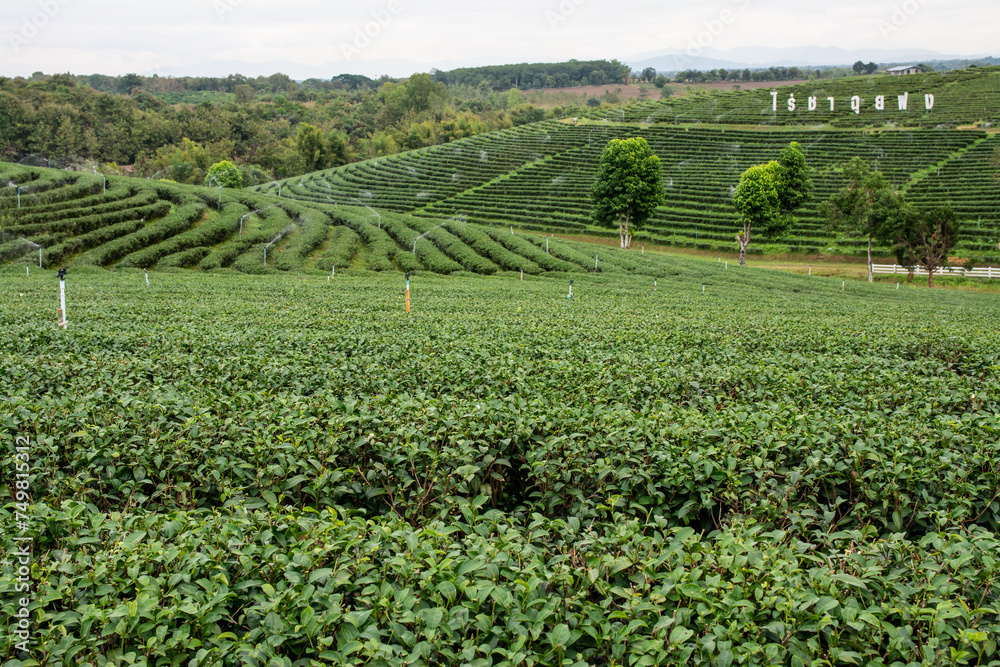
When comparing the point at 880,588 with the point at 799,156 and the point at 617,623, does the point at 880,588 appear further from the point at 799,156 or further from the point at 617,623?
the point at 799,156

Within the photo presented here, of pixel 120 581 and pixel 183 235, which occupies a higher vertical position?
pixel 183 235

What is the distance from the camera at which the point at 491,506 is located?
16.4 feet

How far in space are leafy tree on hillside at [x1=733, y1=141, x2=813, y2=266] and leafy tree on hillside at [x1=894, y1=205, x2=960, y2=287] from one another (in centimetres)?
808

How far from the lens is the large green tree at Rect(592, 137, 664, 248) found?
50188mm

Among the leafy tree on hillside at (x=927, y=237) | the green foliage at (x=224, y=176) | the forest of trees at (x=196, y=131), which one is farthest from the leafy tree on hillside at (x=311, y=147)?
the leafy tree on hillside at (x=927, y=237)

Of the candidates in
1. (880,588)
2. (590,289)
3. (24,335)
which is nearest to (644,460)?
(880,588)

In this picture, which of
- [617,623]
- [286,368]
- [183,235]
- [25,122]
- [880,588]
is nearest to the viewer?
[617,623]

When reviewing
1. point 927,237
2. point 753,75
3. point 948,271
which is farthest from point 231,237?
point 753,75

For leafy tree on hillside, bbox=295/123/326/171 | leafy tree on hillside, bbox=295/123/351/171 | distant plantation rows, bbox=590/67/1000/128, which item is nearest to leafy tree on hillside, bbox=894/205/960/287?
distant plantation rows, bbox=590/67/1000/128

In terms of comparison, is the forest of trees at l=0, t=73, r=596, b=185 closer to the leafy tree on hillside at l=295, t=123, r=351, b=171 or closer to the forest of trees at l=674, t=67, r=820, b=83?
the leafy tree on hillside at l=295, t=123, r=351, b=171

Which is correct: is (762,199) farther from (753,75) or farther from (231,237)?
(753,75)

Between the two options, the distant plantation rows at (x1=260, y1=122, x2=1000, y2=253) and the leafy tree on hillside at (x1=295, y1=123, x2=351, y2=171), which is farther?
the leafy tree on hillside at (x1=295, y1=123, x2=351, y2=171)

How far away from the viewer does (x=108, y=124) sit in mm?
99125

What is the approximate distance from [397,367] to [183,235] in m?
33.1
